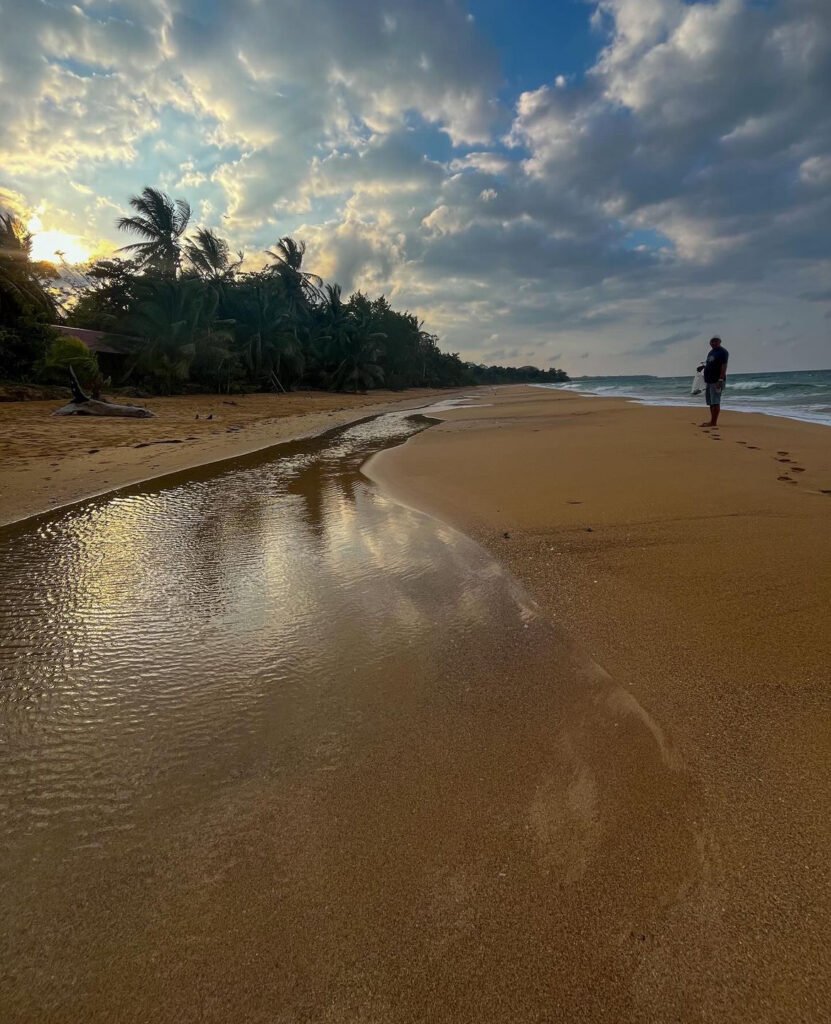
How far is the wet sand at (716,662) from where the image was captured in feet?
3.49

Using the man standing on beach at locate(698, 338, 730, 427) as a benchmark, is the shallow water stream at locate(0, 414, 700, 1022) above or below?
below

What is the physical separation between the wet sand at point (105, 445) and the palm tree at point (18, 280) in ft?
16.6

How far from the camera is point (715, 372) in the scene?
1020cm

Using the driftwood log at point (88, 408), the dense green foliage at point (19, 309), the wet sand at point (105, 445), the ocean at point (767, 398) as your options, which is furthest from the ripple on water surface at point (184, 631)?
the dense green foliage at point (19, 309)

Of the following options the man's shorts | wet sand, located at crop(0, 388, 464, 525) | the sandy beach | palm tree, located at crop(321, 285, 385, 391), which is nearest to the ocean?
the man's shorts

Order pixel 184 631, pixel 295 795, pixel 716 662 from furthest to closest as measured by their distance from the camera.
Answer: pixel 184 631 < pixel 716 662 < pixel 295 795

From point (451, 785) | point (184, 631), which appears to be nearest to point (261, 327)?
point (184, 631)

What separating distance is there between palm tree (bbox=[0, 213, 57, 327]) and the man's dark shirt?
22.8 meters

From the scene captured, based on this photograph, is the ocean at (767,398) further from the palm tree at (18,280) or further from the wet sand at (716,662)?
the palm tree at (18,280)

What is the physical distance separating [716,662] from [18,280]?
24.9m

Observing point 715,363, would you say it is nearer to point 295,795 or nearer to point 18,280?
point 295,795

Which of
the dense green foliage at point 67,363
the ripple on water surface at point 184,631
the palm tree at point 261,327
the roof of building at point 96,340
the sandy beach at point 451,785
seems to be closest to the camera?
the sandy beach at point 451,785

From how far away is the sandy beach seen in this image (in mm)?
→ 1046

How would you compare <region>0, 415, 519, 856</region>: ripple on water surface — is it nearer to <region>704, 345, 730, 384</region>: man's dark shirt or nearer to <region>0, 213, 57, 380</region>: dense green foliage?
<region>704, 345, 730, 384</region>: man's dark shirt
